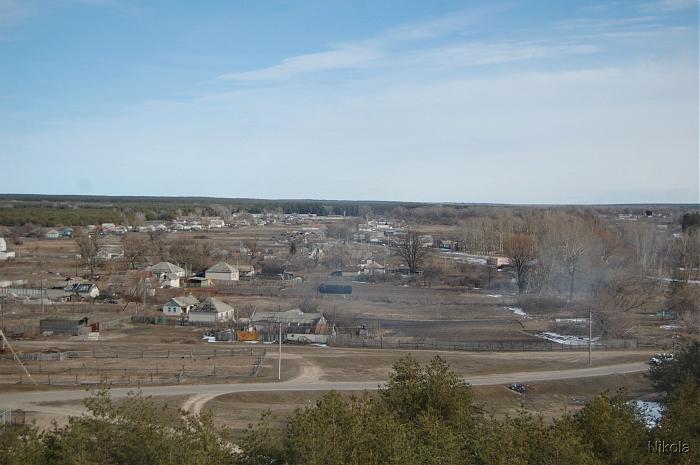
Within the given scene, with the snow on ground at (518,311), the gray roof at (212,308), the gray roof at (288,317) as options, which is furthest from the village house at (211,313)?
the snow on ground at (518,311)

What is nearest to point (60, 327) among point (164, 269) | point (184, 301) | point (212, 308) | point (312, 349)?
point (212, 308)

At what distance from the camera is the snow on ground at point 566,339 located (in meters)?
26.0

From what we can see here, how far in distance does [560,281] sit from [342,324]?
54.7 feet

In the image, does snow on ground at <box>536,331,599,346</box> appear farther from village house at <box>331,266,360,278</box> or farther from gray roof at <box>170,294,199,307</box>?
village house at <box>331,266,360,278</box>

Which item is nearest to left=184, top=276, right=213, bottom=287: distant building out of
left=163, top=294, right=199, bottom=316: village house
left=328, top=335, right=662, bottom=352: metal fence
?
left=163, top=294, right=199, bottom=316: village house

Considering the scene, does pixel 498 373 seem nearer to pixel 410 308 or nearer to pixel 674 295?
pixel 410 308

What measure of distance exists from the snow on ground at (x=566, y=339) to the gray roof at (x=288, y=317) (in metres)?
9.17

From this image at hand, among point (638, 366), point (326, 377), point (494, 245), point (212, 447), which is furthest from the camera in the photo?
point (494, 245)

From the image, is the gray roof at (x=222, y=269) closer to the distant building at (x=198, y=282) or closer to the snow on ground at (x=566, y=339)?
the distant building at (x=198, y=282)

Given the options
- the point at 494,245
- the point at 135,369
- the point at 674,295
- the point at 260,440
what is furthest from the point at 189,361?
the point at 494,245

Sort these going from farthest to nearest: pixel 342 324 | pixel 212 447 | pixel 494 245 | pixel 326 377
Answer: pixel 494 245
pixel 342 324
pixel 326 377
pixel 212 447

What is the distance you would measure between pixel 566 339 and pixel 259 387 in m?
13.8

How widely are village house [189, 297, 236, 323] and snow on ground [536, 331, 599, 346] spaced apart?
1321cm

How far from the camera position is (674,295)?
32906mm
